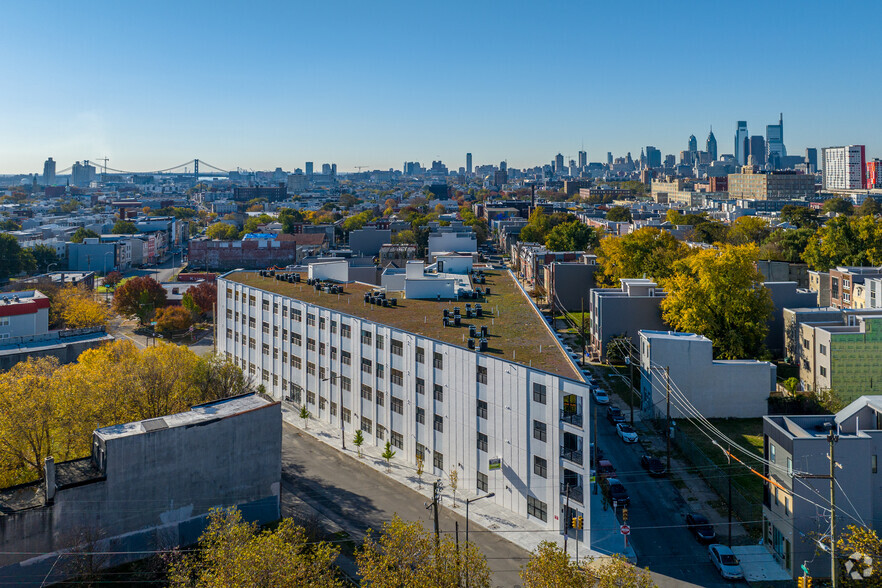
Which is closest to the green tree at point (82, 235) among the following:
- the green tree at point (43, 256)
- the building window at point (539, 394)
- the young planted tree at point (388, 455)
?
the green tree at point (43, 256)

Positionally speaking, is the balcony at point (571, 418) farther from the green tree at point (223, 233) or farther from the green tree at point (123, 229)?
the green tree at point (123, 229)

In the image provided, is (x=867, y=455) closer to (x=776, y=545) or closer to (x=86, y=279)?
(x=776, y=545)

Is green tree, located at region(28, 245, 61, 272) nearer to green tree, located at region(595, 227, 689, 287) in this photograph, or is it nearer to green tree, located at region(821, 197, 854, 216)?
green tree, located at region(595, 227, 689, 287)

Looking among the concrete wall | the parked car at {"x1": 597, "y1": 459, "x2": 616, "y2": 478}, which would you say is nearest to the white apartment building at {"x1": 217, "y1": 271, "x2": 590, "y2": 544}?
the parked car at {"x1": 597, "y1": 459, "x2": 616, "y2": 478}

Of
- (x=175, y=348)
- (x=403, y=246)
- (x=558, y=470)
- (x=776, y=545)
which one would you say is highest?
(x=403, y=246)

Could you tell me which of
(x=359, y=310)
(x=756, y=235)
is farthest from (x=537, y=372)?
(x=756, y=235)

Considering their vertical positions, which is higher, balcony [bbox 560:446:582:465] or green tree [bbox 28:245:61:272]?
green tree [bbox 28:245:61:272]
